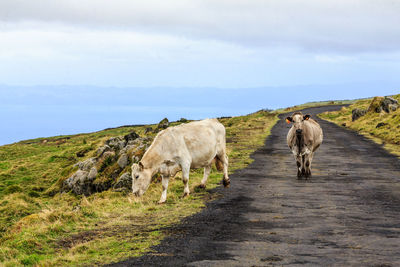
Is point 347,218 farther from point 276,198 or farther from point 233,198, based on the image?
point 233,198

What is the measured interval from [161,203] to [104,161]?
55.7ft

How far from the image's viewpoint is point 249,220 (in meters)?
12.2

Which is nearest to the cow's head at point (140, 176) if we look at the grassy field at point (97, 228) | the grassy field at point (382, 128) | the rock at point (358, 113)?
the grassy field at point (97, 228)

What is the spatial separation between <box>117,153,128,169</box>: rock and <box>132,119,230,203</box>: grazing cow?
12.4 m

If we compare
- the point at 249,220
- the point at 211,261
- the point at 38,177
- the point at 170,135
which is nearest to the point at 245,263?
the point at 211,261

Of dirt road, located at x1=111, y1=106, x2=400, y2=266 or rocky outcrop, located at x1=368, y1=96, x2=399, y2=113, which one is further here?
rocky outcrop, located at x1=368, y1=96, x2=399, y2=113

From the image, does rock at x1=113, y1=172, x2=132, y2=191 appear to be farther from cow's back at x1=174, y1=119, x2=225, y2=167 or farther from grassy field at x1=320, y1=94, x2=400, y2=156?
grassy field at x1=320, y1=94, x2=400, y2=156

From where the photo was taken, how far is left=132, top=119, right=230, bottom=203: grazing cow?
15484 mm

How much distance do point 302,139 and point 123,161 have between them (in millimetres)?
13951

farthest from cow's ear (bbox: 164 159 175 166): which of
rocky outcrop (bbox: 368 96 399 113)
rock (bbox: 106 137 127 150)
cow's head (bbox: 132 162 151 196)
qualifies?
rocky outcrop (bbox: 368 96 399 113)

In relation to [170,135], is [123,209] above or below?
below

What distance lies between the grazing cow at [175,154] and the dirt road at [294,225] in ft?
6.04

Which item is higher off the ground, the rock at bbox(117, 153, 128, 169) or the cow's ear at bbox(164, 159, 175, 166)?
the cow's ear at bbox(164, 159, 175, 166)

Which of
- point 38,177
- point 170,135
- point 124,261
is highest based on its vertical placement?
point 170,135
